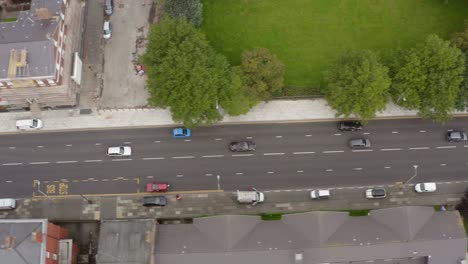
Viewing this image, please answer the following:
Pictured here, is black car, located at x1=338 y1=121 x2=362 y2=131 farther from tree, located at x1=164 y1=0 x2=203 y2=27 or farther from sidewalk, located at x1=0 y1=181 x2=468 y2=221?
tree, located at x1=164 y1=0 x2=203 y2=27

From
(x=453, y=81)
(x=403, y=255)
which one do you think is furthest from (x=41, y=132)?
(x=453, y=81)

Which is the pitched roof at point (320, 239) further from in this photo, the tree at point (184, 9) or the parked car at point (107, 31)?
the parked car at point (107, 31)

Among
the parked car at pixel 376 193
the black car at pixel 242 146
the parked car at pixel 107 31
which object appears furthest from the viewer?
the parked car at pixel 107 31

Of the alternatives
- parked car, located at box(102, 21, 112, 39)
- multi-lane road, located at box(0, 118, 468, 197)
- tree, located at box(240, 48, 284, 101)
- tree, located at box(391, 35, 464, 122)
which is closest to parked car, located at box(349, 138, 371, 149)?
multi-lane road, located at box(0, 118, 468, 197)

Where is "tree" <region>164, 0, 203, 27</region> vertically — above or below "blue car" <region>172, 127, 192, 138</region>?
above

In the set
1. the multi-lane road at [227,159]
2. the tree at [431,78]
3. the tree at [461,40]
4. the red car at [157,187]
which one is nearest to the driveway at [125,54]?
the multi-lane road at [227,159]

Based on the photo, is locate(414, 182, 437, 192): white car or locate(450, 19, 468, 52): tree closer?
locate(414, 182, 437, 192): white car

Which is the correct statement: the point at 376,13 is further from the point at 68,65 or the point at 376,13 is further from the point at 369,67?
the point at 68,65
